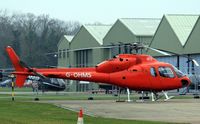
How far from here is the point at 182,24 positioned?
7456 centimetres

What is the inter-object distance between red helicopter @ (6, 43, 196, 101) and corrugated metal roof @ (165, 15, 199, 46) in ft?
111

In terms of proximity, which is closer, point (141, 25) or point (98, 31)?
point (141, 25)

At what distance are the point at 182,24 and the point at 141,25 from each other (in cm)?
953

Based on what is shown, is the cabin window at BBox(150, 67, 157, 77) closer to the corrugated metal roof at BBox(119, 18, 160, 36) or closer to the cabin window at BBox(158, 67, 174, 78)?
the cabin window at BBox(158, 67, 174, 78)

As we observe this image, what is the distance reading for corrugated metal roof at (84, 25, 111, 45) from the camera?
301 ft

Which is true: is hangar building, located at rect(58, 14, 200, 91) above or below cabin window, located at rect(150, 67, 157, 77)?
above

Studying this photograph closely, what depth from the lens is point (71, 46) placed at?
3967 inches

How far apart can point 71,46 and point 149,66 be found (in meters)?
63.8

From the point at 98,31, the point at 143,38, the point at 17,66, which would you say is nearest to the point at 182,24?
the point at 143,38

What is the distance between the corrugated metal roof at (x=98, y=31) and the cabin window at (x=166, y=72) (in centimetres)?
5257

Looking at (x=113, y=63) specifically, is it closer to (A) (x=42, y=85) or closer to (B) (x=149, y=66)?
(B) (x=149, y=66)

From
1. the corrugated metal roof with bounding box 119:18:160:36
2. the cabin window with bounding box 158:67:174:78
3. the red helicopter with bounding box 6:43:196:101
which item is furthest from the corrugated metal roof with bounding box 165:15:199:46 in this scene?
the cabin window with bounding box 158:67:174:78

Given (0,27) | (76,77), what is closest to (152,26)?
(76,77)

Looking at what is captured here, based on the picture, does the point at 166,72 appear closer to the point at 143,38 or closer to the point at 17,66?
the point at 17,66
